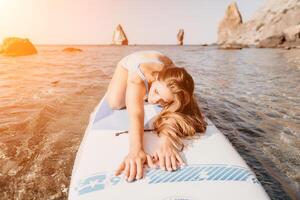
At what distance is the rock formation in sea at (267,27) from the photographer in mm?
46181

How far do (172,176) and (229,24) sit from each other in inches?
4265

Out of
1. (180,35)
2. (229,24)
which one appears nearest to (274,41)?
(229,24)

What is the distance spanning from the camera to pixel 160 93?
2689 millimetres

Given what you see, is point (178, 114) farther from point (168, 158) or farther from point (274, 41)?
point (274, 41)

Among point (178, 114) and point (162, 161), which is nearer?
point (162, 161)

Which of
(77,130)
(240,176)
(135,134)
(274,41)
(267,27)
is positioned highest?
(267,27)

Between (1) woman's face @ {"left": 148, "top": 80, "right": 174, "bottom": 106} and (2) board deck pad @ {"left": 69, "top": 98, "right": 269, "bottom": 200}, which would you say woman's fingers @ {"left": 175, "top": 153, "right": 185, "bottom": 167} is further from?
(1) woman's face @ {"left": 148, "top": 80, "right": 174, "bottom": 106}

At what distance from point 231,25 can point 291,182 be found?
10602 cm

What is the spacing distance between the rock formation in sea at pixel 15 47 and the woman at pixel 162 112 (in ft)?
88.3

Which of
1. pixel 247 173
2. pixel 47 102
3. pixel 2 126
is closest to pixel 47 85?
pixel 47 102

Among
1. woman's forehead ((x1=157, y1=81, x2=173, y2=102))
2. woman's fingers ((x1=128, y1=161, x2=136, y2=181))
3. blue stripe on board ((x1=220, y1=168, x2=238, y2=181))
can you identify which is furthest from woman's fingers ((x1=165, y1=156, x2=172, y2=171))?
woman's forehead ((x1=157, y1=81, x2=173, y2=102))

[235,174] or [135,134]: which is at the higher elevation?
[135,134]

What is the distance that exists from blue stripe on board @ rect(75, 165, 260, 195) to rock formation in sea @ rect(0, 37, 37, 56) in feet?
92.2

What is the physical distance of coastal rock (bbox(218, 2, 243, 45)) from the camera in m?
97.8
